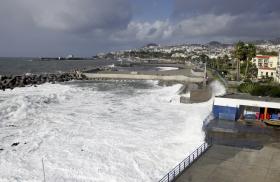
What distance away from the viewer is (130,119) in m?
25.2

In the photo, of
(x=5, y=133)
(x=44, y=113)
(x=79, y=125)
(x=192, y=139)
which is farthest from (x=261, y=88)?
(x=5, y=133)

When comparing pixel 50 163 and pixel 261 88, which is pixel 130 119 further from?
pixel 261 88

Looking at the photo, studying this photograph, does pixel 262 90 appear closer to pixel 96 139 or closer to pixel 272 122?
pixel 272 122

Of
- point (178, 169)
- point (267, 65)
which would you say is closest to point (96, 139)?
point (178, 169)

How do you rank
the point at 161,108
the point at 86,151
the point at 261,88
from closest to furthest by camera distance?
the point at 86,151 < the point at 261,88 < the point at 161,108

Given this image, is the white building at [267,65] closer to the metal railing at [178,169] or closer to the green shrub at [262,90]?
the green shrub at [262,90]

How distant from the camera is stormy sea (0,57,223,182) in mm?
14766

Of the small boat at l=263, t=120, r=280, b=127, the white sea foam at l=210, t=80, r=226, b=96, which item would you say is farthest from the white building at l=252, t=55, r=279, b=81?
the small boat at l=263, t=120, r=280, b=127

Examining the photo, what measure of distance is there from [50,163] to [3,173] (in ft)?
7.25

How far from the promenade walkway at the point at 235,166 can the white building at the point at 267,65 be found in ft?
110

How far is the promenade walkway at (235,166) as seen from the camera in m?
11.5

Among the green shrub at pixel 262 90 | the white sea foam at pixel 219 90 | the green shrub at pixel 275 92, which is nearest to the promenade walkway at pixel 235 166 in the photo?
the green shrub at pixel 275 92

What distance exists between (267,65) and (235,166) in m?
51.7

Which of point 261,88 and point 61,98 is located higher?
point 261,88
